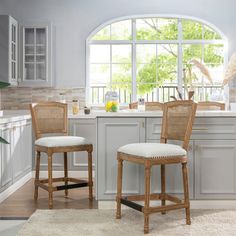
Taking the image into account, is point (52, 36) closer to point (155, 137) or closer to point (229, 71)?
point (229, 71)

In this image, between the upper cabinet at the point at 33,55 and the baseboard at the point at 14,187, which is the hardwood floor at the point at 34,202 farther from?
the upper cabinet at the point at 33,55

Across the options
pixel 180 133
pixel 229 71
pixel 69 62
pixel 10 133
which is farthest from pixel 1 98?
pixel 180 133

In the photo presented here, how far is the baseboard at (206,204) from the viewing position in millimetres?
4598

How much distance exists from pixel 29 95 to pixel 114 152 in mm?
3021

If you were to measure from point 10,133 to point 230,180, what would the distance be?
235 cm

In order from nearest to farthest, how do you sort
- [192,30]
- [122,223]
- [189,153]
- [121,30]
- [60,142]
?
[122,223]
[189,153]
[60,142]
[192,30]
[121,30]

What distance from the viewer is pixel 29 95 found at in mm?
7281

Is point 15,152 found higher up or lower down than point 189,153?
lower down

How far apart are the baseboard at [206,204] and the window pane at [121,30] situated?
6.54m

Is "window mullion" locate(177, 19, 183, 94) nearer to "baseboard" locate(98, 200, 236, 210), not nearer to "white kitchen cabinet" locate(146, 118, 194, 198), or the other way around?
"white kitchen cabinet" locate(146, 118, 194, 198)

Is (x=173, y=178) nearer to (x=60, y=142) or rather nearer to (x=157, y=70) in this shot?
(x=60, y=142)

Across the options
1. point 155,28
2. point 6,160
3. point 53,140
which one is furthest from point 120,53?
point 53,140

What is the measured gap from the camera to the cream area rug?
3.82 meters

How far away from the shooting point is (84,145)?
4996mm
